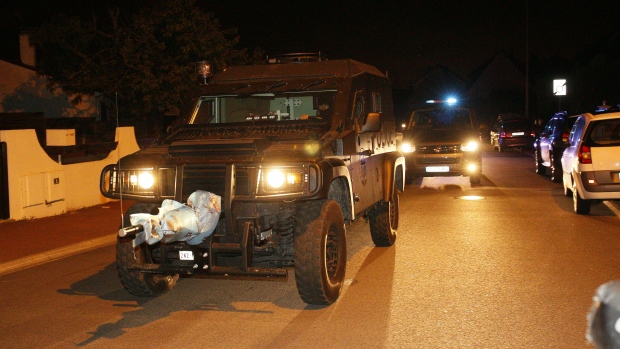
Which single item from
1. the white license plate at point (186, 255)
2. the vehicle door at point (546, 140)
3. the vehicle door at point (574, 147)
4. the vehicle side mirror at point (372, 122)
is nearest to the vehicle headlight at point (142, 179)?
the white license plate at point (186, 255)

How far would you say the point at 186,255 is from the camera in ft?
21.2

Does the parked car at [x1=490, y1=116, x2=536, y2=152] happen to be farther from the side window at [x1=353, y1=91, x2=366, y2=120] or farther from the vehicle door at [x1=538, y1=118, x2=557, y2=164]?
the side window at [x1=353, y1=91, x2=366, y2=120]

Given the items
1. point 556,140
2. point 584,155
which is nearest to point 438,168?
point 556,140

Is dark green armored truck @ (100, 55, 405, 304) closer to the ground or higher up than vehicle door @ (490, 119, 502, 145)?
closer to the ground

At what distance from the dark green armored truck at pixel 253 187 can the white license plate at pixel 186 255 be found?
10 mm

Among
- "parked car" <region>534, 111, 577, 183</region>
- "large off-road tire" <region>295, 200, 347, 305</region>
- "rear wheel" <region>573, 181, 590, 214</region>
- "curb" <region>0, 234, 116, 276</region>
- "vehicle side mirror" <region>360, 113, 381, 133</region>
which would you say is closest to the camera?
"large off-road tire" <region>295, 200, 347, 305</region>

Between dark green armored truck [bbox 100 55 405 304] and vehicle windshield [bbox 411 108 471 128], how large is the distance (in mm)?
10087

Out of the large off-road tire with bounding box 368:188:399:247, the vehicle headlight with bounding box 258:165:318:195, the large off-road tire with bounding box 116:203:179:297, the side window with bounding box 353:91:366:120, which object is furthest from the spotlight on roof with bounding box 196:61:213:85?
the vehicle headlight with bounding box 258:165:318:195

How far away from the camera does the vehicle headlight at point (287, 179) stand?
6.46 meters

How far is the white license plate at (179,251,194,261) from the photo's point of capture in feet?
21.1

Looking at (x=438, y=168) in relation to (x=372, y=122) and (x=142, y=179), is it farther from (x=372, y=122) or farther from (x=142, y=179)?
(x=142, y=179)

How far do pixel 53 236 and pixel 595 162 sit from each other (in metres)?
8.59

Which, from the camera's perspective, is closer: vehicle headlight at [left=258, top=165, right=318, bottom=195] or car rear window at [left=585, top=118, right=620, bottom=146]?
vehicle headlight at [left=258, top=165, right=318, bottom=195]

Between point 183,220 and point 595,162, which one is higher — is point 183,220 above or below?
below
